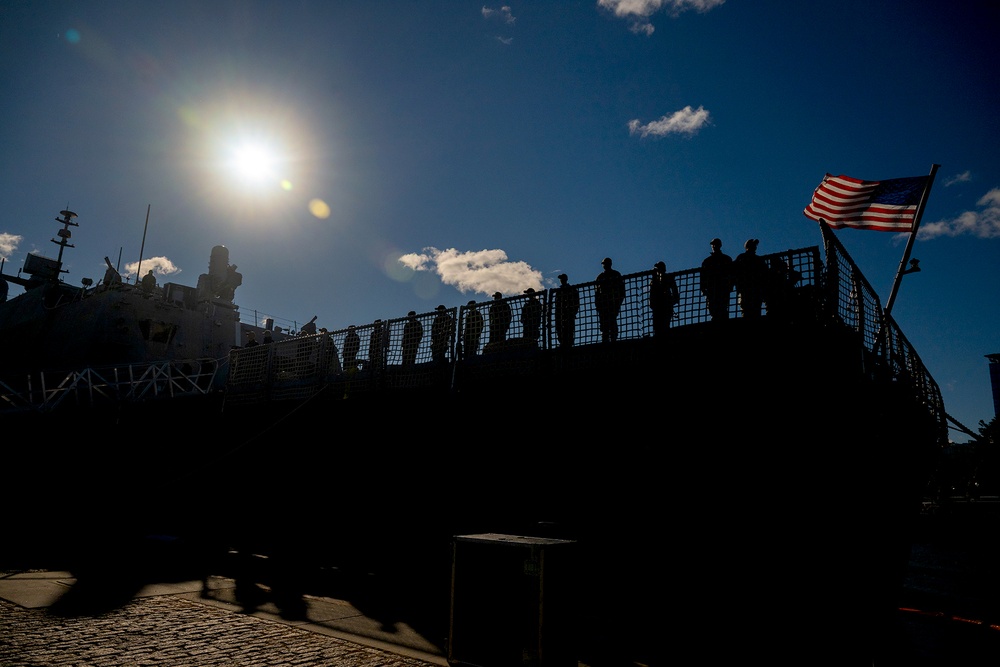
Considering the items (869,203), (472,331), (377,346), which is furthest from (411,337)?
(869,203)

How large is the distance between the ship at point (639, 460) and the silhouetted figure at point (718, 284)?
4.8 inches

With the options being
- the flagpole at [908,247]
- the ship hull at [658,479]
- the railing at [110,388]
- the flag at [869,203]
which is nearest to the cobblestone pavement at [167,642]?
the ship hull at [658,479]

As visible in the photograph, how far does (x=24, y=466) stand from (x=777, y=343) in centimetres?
2054

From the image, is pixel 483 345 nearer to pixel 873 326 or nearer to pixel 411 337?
→ pixel 411 337

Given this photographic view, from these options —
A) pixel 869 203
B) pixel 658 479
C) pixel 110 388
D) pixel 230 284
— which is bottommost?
pixel 658 479

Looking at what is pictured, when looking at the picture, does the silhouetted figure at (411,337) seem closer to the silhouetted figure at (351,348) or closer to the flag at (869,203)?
the silhouetted figure at (351,348)

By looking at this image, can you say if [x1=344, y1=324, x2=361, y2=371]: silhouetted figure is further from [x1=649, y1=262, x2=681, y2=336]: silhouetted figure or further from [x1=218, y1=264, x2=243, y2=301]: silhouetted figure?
[x1=218, y1=264, x2=243, y2=301]: silhouetted figure

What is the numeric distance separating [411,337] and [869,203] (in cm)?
911

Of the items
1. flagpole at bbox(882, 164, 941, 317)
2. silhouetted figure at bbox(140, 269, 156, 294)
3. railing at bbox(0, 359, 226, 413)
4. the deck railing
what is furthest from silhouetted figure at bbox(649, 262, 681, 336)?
silhouetted figure at bbox(140, 269, 156, 294)

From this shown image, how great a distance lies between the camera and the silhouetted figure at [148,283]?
23.5 metres

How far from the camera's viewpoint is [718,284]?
697 centimetres

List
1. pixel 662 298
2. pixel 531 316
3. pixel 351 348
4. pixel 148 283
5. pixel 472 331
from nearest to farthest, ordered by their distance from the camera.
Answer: pixel 662 298 → pixel 531 316 → pixel 472 331 → pixel 351 348 → pixel 148 283

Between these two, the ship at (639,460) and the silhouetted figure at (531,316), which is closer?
the ship at (639,460)

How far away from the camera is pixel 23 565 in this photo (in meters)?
9.84
